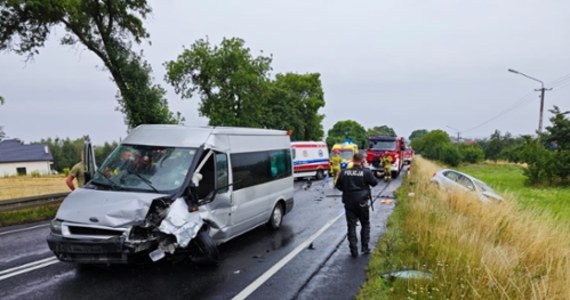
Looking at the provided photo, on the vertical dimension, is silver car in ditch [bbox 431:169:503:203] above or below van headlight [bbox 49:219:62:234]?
below

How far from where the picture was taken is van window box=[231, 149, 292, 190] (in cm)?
745

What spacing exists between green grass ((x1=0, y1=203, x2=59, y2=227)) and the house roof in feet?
249

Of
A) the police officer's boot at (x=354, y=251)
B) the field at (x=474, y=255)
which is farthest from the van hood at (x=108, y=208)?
the police officer's boot at (x=354, y=251)

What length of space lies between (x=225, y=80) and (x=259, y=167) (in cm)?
3155

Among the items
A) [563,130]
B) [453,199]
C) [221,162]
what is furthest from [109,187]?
[563,130]

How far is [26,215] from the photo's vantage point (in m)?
10.9

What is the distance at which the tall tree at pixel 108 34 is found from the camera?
48.2 feet

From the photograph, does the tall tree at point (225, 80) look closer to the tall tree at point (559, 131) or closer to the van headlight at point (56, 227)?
the tall tree at point (559, 131)

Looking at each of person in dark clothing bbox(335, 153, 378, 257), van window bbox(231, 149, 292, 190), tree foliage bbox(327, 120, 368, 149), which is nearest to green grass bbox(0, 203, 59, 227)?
van window bbox(231, 149, 292, 190)

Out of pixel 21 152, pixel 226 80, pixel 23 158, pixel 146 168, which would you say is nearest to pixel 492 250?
pixel 146 168

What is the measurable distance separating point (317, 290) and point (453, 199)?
7.28 meters

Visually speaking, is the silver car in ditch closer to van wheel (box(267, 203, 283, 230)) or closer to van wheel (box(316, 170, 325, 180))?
van wheel (box(267, 203, 283, 230))

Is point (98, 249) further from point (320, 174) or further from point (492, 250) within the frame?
point (320, 174)

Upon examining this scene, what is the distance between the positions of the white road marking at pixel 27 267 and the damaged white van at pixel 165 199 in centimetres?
102
